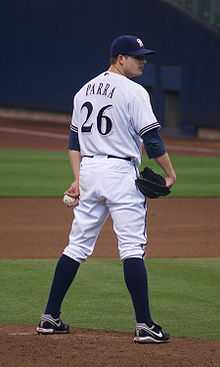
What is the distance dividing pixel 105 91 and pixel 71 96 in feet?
73.2

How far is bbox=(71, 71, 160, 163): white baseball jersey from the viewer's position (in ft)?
20.6

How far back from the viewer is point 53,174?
58.0ft

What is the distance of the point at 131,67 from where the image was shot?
6418mm

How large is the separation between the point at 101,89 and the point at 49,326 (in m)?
1.44

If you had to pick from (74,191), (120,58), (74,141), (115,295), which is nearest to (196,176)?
(115,295)

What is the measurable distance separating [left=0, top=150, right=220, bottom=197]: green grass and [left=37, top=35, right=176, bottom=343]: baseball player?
330 inches

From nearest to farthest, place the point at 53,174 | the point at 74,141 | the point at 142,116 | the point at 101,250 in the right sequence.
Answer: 1. the point at 142,116
2. the point at 74,141
3. the point at 101,250
4. the point at 53,174

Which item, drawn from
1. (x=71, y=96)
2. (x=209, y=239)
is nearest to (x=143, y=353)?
(x=209, y=239)

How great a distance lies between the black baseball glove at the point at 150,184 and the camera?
248 inches

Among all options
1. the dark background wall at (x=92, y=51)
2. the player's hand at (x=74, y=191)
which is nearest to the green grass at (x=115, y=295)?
the player's hand at (x=74, y=191)

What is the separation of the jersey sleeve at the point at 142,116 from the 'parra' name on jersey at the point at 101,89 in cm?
17

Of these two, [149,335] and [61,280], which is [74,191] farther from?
[149,335]

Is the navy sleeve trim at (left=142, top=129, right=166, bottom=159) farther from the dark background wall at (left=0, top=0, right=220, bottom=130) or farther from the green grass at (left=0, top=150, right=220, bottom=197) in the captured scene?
the dark background wall at (left=0, top=0, right=220, bottom=130)

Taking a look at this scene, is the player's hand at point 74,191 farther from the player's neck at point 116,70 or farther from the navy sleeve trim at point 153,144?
the player's neck at point 116,70
